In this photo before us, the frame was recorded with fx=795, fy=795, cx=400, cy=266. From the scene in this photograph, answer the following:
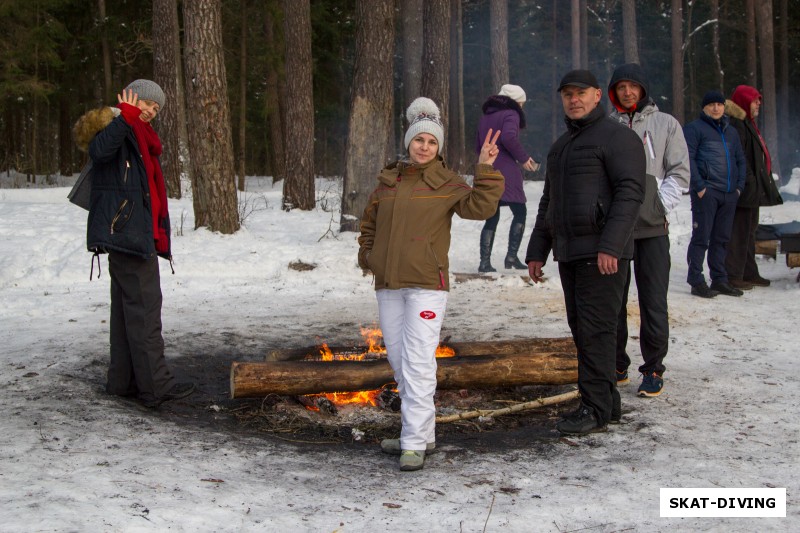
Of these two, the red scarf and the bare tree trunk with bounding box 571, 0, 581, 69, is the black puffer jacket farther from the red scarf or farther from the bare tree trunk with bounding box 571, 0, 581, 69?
the bare tree trunk with bounding box 571, 0, 581, 69

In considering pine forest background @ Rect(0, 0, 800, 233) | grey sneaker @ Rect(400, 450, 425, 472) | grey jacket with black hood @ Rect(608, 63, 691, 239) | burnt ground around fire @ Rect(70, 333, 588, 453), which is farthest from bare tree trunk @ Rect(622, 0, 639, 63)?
grey sneaker @ Rect(400, 450, 425, 472)

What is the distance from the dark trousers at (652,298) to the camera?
5.69 metres

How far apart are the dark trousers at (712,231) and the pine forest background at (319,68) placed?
501 cm

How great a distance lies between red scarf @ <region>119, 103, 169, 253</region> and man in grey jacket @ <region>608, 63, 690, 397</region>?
3.31 m

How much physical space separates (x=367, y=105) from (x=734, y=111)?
5267mm

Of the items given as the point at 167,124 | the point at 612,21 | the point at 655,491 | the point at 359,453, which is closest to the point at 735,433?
the point at 655,491

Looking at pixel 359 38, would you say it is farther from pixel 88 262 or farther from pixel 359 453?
pixel 359 453

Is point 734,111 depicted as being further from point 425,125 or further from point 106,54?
point 106,54

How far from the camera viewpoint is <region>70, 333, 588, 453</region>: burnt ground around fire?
5.02 m

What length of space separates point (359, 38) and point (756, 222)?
20.8ft

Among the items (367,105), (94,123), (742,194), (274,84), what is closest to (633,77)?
(94,123)

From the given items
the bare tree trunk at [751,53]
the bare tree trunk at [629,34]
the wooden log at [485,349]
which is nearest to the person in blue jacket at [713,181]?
the wooden log at [485,349]

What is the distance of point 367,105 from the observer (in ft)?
40.3

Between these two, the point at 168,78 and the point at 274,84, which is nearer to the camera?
the point at 168,78
